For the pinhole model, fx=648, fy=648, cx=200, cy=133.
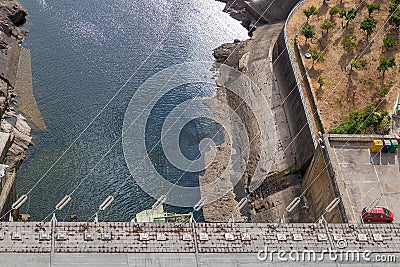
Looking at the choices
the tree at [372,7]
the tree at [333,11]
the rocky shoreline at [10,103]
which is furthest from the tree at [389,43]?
the rocky shoreline at [10,103]

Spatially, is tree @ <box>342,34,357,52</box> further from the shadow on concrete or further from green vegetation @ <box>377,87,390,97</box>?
the shadow on concrete

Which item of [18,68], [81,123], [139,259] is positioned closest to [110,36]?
[18,68]

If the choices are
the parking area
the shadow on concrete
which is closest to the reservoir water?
the parking area

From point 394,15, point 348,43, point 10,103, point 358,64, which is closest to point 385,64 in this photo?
point 358,64

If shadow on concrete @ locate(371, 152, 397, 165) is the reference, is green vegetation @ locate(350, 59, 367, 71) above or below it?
above

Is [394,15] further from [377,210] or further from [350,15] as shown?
[377,210]

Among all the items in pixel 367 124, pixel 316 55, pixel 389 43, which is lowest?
pixel 367 124

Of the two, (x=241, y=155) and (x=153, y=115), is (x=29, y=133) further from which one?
(x=241, y=155)
